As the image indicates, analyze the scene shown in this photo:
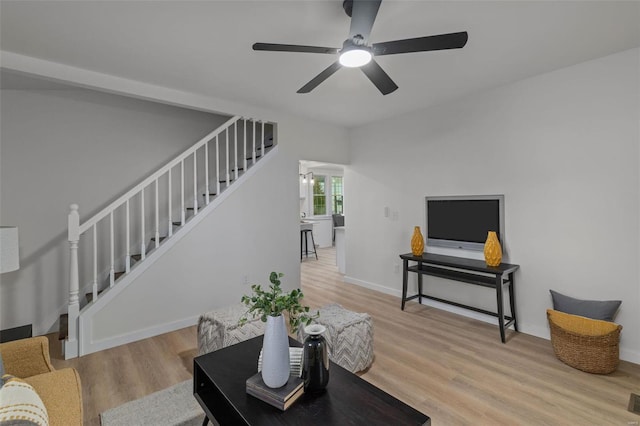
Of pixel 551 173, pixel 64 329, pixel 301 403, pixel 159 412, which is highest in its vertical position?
pixel 551 173

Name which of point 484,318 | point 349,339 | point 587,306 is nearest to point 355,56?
point 349,339

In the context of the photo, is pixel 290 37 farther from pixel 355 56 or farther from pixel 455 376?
pixel 455 376

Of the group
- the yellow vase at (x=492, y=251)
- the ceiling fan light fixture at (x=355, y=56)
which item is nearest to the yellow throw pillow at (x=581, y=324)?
the yellow vase at (x=492, y=251)

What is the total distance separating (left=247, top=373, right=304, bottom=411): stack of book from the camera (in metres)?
1.34

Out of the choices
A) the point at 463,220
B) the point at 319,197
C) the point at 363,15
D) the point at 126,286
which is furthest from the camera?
the point at 319,197

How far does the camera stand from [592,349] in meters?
2.40

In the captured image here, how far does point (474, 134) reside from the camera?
3.58 m

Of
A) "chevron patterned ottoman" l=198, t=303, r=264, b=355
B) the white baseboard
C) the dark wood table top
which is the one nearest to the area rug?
"chevron patterned ottoman" l=198, t=303, r=264, b=355

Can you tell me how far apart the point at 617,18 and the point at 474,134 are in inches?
61.0

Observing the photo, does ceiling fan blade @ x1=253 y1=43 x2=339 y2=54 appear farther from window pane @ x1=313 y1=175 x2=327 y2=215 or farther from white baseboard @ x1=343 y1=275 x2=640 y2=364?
window pane @ x1=313 y1=175 x2=327 y2=215

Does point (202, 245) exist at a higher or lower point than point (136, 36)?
lower

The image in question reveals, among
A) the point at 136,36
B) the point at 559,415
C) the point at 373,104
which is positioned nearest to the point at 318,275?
the point at 373,104

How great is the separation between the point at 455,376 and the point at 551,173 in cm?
218

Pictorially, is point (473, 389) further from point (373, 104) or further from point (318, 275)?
point (318, 275)
